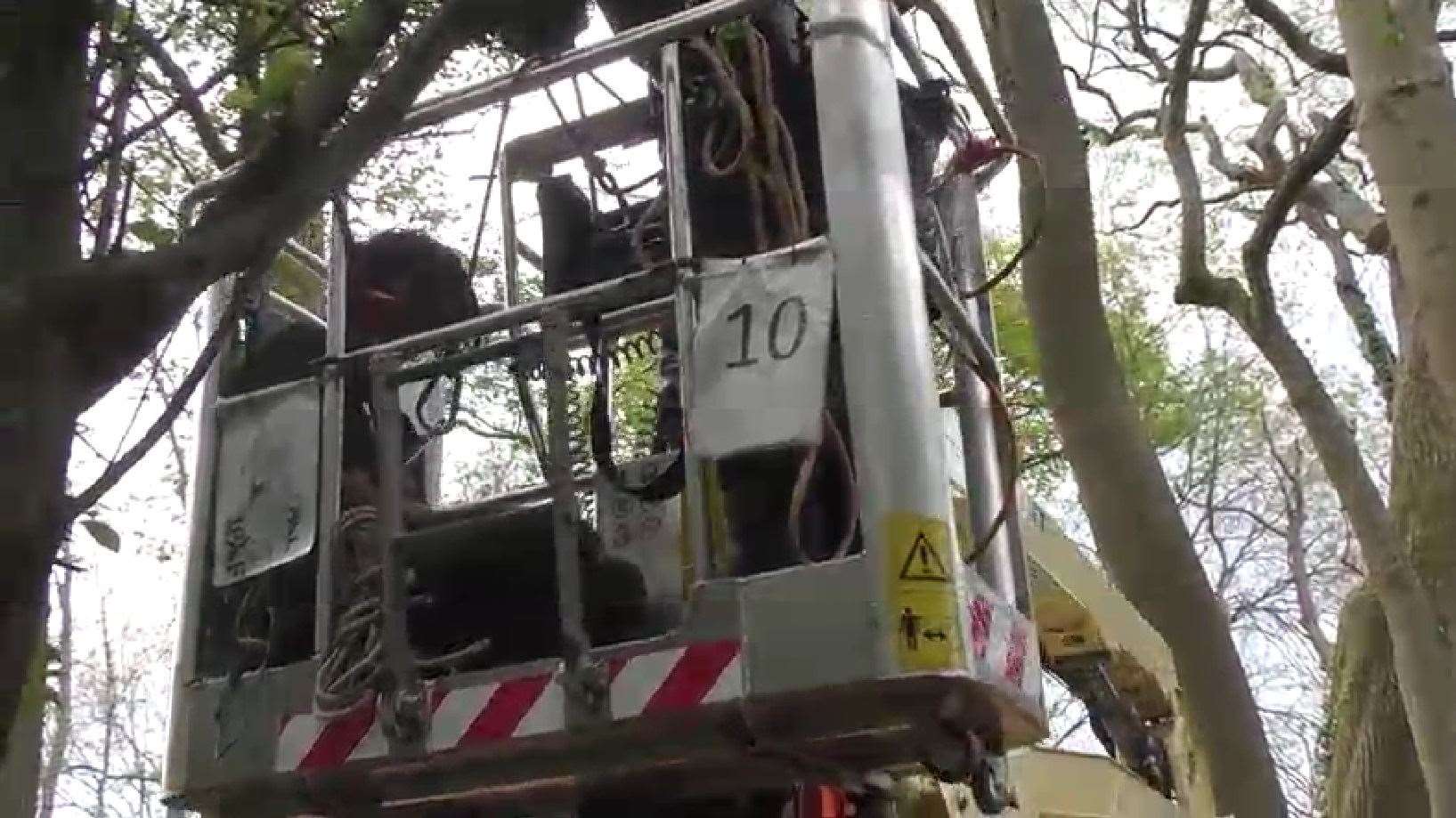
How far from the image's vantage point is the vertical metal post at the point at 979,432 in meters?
3.32

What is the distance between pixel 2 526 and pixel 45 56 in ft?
2.05

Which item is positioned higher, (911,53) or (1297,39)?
(1297,39)

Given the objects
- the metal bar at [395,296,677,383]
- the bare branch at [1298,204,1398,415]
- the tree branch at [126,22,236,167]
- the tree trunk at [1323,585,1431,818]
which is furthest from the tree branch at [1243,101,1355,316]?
the tree branch at [126,22,236,167]

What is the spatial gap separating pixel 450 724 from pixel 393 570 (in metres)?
0.29

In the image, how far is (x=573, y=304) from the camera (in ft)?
9.57

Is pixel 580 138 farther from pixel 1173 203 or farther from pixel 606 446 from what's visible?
pixel 1173 203

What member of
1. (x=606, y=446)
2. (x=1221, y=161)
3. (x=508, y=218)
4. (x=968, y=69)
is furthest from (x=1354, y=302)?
(x=606, y=446)

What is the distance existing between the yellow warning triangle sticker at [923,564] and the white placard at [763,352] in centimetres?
24

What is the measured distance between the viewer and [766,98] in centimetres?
316

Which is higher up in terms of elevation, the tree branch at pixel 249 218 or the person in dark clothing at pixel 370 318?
the person in dark clothing at pixel 370 318

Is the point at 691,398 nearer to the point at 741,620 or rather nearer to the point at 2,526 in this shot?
the point at 741,620

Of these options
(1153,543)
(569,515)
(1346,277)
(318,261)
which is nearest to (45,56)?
(569,515)

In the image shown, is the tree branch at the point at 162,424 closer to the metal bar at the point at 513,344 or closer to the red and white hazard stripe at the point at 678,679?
the metal bar at the point at 513,344

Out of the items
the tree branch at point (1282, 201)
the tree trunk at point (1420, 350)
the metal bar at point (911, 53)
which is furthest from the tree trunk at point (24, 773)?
the tree branch at point (1282, 201)
